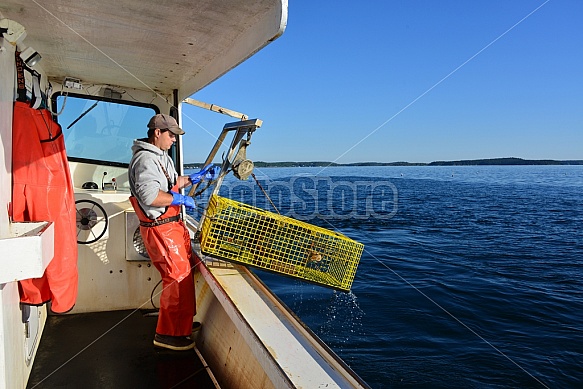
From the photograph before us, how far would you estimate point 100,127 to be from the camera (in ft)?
14.0

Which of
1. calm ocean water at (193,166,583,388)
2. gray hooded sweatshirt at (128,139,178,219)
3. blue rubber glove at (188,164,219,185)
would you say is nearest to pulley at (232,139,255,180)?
blue rubber glove at (188,164,219,185)

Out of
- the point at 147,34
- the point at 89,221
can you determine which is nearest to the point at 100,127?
the point at 89,221

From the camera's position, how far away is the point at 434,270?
8.52 metres

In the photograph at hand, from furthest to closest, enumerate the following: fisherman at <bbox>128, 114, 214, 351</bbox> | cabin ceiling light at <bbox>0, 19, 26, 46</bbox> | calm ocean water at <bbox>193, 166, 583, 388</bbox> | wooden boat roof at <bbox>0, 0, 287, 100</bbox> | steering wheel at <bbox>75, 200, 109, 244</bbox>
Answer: calm ocean water at <bbox>193, 166, 583, 388</bbox> → steering wheel at <bbox>75, 200, 109, 244</bbox> → fisherman at <bbox>128, 114, 214, 351</bbox> → wooden boat roof at <bbox>0, 0, 287, 100</bbox> → cabin ceiling light at <bbox>0, 19, 26, 46</bbox>

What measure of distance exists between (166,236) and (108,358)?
1046 mm

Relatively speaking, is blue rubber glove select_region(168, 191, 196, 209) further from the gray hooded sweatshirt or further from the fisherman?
the gray hooded sweatshirt

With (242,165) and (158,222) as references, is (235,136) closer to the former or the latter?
(242,165)

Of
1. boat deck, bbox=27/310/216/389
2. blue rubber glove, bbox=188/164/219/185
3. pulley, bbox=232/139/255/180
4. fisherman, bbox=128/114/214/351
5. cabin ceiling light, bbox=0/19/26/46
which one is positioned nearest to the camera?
cabin ceiling light, bbox=0/19/26/46

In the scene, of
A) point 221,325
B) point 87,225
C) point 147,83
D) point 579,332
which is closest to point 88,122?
point 147,83

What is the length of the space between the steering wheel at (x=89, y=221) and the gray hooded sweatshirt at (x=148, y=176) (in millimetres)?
948

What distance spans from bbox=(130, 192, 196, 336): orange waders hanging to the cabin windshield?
1468 mm

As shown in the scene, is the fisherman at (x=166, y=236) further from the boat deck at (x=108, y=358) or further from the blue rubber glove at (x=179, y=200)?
the boat deck at (x=108, y=358)

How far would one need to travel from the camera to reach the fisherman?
301cm

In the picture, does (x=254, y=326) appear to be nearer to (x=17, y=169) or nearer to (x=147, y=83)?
(x=17, y=169)
